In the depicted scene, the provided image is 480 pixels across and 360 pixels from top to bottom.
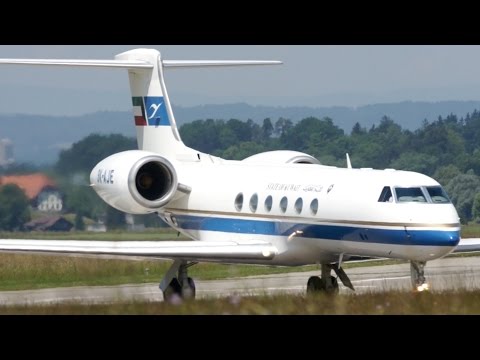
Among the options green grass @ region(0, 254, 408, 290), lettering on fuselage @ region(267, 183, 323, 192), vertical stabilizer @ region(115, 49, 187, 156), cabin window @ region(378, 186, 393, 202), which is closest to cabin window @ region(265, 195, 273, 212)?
lettering on fuselage @ region(267, 183, 323, 192)

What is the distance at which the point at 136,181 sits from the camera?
25391mm

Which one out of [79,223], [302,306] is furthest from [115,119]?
[302,306]

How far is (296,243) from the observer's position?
2328 centimetres

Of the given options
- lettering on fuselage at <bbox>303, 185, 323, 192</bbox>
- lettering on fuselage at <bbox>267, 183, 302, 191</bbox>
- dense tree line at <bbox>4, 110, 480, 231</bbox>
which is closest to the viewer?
lettering on fuselage at <bbox>303, 185, 323, 192</bbox>

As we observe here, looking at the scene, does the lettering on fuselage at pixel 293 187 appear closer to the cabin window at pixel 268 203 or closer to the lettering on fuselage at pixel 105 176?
the cabin window at pixel 268 203

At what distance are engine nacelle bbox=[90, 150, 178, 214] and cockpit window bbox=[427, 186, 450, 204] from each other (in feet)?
18.4

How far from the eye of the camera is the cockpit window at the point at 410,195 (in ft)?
69.8

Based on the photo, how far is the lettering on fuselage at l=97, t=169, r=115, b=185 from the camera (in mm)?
25000

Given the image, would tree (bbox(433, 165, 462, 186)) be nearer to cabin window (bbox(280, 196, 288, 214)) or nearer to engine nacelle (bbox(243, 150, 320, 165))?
engine nacelle (bbox(243, 150, 320, 165))

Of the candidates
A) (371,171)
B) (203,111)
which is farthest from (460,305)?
(203,111)

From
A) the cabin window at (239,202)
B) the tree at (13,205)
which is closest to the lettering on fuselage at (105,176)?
the cabin window at (239,202)

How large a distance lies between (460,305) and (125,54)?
509 inches

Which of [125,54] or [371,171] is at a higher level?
[125,54]
